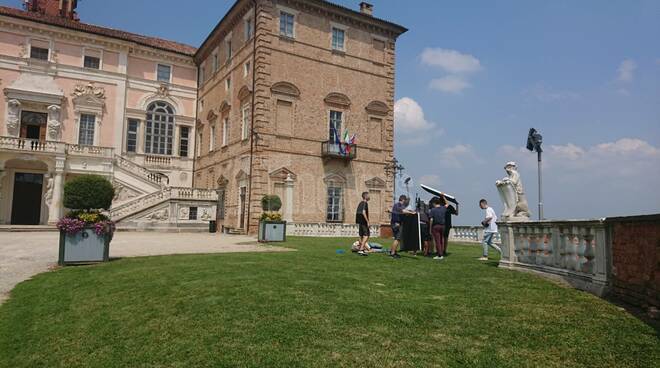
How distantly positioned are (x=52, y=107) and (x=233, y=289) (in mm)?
29520

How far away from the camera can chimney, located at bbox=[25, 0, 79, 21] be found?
113 ft

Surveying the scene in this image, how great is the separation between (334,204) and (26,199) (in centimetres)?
2090

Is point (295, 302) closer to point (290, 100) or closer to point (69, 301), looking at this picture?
point (69, 301)

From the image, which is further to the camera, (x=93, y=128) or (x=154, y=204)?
(x=93, y=128)

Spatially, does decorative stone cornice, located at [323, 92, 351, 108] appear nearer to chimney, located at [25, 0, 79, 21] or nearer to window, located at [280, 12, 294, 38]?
window, located at [280, 12, 294, 38]

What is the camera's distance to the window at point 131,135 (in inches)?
1256

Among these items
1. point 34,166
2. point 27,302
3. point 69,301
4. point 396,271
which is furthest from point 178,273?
point 34,166

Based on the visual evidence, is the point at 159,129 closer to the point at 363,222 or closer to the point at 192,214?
the point at 192,214

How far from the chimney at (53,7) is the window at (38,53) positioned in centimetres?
694

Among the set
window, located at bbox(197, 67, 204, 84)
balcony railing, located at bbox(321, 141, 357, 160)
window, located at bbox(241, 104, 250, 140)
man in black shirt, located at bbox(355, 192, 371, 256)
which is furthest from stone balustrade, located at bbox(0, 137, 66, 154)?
man in black shirt, located at bbox(355, 192, 371, 256)

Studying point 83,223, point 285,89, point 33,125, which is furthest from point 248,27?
point 83,223

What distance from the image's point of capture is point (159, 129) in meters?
33.0

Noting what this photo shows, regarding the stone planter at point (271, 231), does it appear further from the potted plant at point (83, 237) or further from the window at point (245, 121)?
the window at point (245, 121)

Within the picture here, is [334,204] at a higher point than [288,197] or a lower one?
lower
